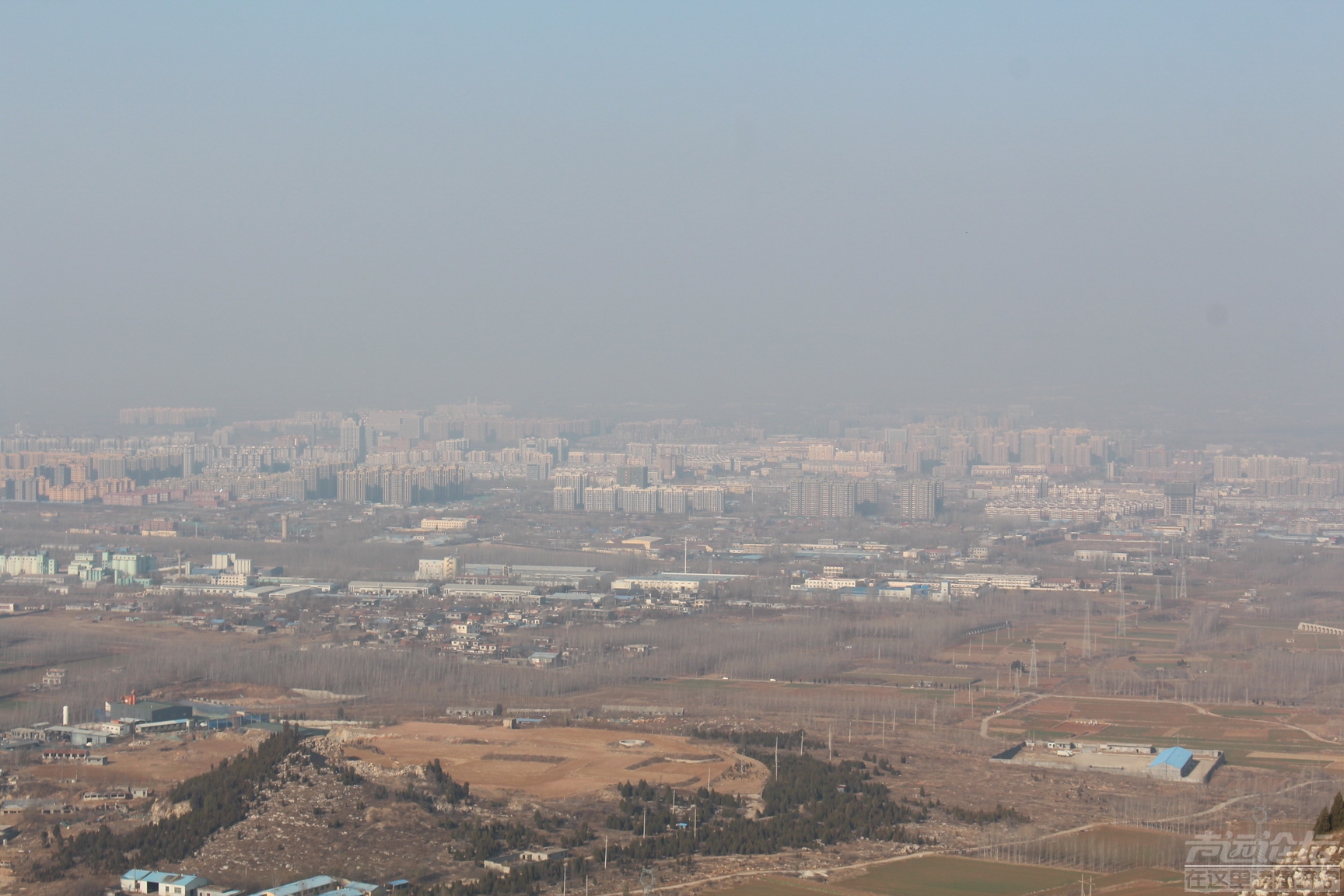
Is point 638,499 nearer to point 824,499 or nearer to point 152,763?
point 824,499

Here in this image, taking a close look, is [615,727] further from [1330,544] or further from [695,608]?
[1330,544]

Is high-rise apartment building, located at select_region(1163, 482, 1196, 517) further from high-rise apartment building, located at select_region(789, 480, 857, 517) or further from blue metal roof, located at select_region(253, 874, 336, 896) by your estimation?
blue metal roof, located at select_region(253, 874, 336, 896)

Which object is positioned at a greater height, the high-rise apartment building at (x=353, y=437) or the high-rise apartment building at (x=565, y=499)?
the high-rise apartment building at (x=353, y=437)

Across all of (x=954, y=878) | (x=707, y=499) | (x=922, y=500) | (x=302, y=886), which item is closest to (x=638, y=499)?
(x=707, y=499)

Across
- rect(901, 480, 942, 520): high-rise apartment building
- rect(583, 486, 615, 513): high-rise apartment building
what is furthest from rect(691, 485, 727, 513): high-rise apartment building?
rect(901, 480, 942, 520): high-rise apartment building

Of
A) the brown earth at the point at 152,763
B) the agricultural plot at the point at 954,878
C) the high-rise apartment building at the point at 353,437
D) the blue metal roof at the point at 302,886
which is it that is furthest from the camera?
the high-rise apartment building at the point at 353,437

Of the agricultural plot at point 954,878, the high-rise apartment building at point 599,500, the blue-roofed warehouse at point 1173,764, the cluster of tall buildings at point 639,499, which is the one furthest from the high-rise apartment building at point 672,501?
the agricultural plot at point 954,878

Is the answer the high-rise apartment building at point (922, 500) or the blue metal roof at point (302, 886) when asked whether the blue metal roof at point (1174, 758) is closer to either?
the blue metal roof at point (302, 886)
